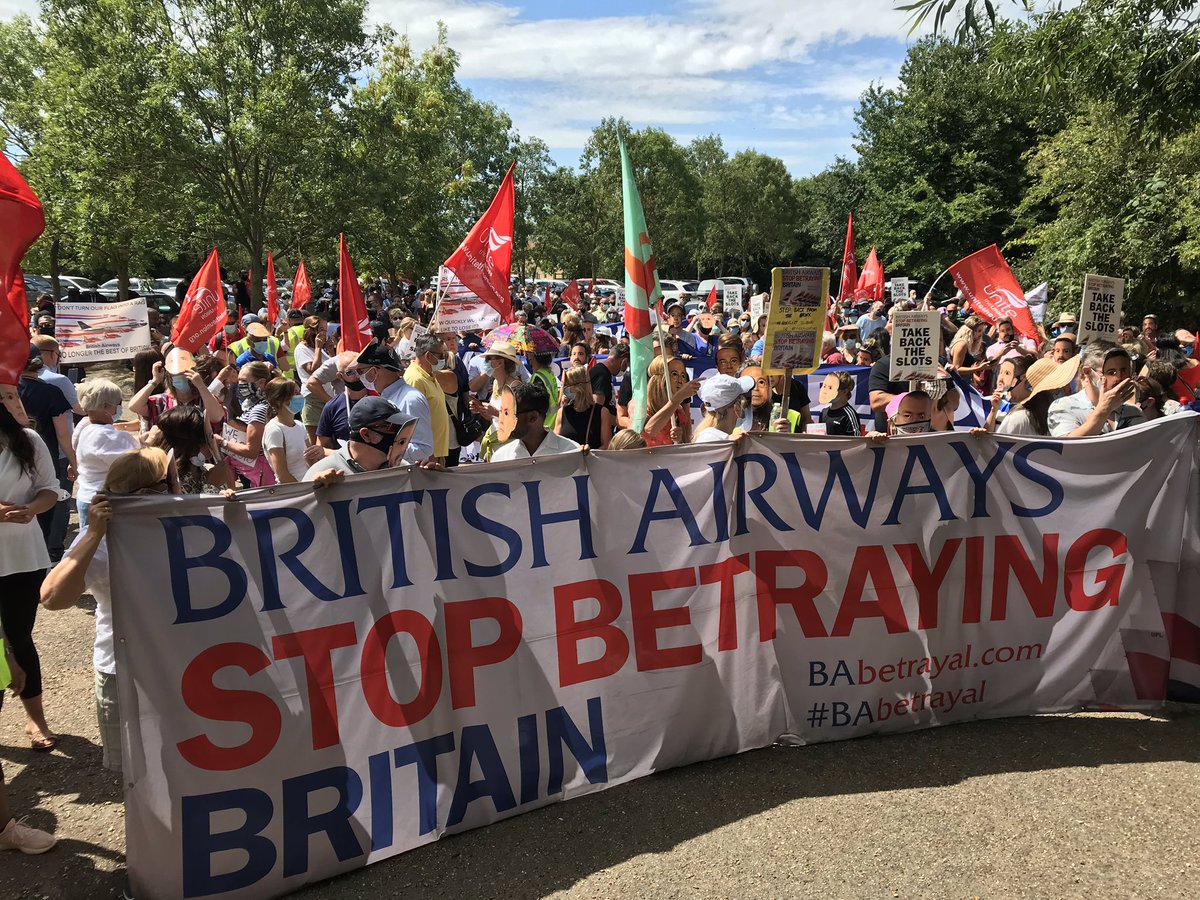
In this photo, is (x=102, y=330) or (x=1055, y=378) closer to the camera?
(x=1055, y=378)

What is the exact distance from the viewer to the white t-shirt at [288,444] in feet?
19.9

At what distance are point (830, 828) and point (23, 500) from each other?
397 cm

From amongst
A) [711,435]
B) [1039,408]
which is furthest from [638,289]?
[1039,408]

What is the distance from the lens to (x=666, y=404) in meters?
5.96

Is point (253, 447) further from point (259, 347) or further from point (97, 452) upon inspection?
point (259, 347)

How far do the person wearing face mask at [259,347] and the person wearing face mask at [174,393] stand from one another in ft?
4.83

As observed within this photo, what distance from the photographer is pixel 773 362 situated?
5.57 metres

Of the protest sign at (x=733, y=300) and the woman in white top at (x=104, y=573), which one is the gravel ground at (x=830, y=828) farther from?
the protest sign at (x=733, y=300)

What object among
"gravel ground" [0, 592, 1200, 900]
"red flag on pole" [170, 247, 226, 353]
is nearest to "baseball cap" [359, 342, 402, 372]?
"gravel ground" [0, 592, 1200, 900]

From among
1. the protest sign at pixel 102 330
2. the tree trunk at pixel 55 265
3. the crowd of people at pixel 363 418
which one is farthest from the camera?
the tree trunk at pixel 55 265

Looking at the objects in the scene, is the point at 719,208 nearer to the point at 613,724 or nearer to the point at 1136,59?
the point at 1136,59

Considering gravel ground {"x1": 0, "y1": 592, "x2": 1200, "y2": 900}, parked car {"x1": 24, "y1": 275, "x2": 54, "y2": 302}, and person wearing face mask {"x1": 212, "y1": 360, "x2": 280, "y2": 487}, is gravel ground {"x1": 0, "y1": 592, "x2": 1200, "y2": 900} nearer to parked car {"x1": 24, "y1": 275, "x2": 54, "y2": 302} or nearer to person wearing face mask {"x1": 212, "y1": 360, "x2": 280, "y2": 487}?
person wearing face mask {"x1": 212, "y1": 360, "x2": 280, "y2": 487}

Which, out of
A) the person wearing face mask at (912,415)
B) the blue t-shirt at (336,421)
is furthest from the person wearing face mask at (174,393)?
the person wearing face mask at (912,415)

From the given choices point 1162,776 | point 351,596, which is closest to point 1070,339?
point 1162,776
